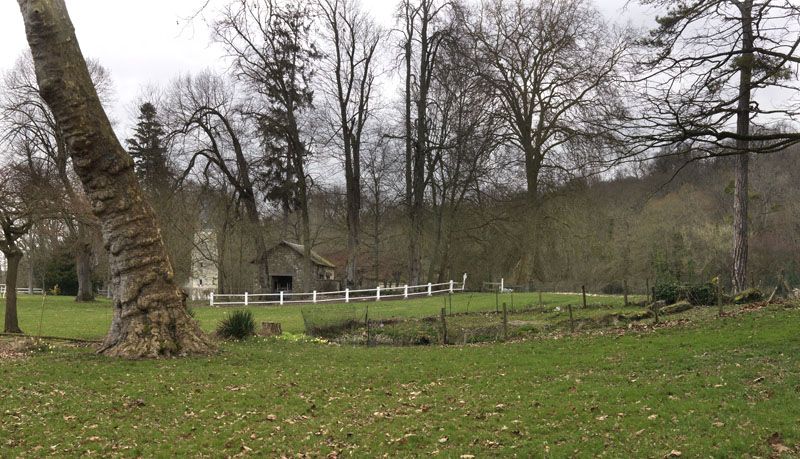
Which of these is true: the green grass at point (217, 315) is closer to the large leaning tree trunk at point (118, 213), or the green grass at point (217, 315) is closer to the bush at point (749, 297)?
the large leaning tree trunk at point (118, 213)

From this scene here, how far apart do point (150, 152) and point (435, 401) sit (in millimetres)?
31055

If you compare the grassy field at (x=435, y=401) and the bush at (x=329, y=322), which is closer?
the grassy field at (x=435, y=401)

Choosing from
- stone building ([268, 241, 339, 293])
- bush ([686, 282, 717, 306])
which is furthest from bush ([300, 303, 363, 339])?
stone building ([268, 241, 339, 293])

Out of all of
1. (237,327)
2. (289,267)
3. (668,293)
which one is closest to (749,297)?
(668,293)

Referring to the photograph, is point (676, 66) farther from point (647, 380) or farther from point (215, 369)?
point (215, 369)

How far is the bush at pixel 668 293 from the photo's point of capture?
68.0 feet

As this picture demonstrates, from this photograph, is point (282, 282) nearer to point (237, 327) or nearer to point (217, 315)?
point (217, 315)

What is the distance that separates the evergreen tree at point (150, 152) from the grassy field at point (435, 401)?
839 inches

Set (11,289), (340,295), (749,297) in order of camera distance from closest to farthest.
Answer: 1. (11,289)
2. (749,297)
3. (340,295)

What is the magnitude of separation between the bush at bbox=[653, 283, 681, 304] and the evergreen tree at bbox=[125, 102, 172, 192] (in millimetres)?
24271

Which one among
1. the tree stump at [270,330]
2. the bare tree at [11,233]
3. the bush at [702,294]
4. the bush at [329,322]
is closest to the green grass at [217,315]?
the bush at [329,322]

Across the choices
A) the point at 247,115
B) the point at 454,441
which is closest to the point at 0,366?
the point at 454,441

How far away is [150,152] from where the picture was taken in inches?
1383

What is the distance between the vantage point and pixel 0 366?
11320mm
